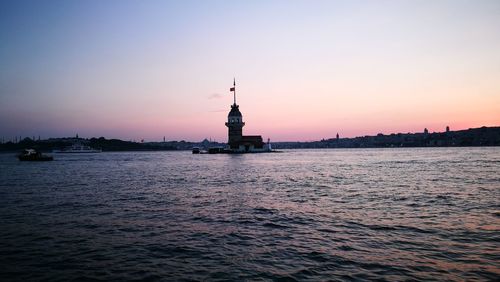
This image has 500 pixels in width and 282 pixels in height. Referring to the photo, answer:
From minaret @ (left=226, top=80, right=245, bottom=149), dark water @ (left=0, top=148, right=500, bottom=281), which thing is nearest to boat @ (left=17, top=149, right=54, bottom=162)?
minaret @ (left=226, top=80, right=245, bottom=149)

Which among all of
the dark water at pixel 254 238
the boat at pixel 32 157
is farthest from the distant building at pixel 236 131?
the dark water at pixel 254 238

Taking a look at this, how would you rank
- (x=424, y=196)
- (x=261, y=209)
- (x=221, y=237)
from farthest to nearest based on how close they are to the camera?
(x=424, y=196) < (x=261, y=209) < (x=221, y=237)

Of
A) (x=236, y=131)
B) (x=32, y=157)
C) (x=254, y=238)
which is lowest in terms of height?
(x=254, y=238)

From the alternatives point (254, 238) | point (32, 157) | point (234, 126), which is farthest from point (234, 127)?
point (254, 238)

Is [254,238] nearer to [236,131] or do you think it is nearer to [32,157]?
[32,157]

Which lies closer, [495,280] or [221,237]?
[495,280]

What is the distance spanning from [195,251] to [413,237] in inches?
304

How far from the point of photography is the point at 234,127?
127938 millimetres

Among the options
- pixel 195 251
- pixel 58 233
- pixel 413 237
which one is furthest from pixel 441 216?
pixel 58 233

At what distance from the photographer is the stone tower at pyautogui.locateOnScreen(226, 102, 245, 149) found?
128 meters

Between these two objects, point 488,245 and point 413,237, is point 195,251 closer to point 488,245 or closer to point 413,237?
point 413,237

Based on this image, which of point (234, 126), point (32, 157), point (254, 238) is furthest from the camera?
point (234, 126)

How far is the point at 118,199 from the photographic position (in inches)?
916

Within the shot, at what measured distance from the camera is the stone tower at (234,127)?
419 feet
